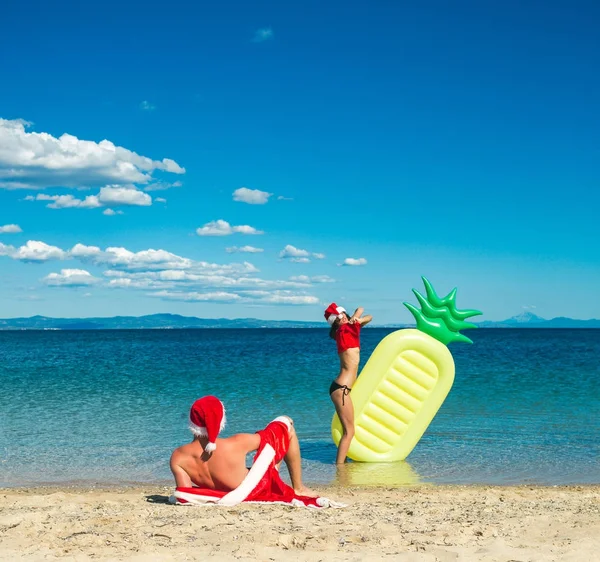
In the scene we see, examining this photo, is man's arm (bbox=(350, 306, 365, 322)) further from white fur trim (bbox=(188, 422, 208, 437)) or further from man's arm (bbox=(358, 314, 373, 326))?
white fur trim (bbox=(188, 422, 208, 437))

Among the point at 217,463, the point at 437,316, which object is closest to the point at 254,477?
the point at 217,463

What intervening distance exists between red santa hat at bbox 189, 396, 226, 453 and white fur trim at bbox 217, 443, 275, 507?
11.7 inches

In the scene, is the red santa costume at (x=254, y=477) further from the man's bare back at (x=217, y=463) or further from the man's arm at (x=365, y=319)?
the man's arm at (x=365, y=319)

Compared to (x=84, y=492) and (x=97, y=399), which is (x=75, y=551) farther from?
(x=97, y=399)

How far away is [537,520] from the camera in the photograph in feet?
13.3

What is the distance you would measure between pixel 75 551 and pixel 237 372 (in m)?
15.1

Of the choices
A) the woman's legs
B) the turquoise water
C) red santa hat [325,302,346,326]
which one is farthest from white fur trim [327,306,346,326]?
the turquoise water

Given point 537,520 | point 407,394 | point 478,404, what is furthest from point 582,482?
point 478,404

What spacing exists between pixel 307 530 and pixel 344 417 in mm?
2843

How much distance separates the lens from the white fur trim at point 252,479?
4.39 m

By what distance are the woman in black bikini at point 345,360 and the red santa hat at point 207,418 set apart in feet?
7.76

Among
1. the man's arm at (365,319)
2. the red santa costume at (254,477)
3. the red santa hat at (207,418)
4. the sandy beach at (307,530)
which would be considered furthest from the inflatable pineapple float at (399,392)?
the red santa hat at (207,418)

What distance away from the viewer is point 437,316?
707cm

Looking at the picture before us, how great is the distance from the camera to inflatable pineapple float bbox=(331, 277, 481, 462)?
6.84m
